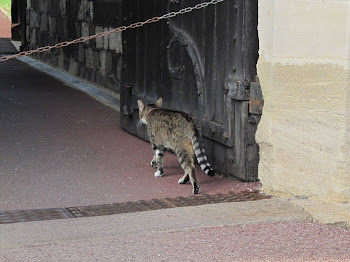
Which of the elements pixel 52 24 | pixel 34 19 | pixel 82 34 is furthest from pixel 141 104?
pixel 34 19

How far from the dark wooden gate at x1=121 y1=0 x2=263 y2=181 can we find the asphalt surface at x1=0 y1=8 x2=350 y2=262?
411 mm

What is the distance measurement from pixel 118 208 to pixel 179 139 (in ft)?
4.69

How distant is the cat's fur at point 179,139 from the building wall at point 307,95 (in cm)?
94

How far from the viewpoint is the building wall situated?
247 inches

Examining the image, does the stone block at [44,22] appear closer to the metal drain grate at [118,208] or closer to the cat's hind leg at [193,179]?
the cat's hind leg at [193,179]

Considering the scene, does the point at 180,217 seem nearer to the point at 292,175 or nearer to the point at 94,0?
the point at 292,175

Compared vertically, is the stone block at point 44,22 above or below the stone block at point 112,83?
above

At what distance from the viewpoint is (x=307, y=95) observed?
6.47 m

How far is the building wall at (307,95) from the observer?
20.6ft

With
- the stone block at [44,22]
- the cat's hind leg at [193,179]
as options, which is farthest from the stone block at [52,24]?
the cat's hind leg at [193,179]

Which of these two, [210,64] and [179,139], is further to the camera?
[210,64]

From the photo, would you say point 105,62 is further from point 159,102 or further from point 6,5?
point 6,5

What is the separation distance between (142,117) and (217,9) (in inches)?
66.0

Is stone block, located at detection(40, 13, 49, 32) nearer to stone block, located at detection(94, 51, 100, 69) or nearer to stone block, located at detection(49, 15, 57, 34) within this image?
stone block, located at detection(49, 15, 57, 34)
